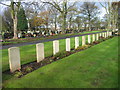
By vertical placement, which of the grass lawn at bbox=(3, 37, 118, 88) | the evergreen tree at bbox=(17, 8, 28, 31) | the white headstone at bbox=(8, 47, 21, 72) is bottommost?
the grass lawn at bbox=(3, 37, 118, 88)

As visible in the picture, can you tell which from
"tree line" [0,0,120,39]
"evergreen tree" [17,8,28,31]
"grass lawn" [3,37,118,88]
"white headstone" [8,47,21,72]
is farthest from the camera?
"evergreen tree" [17,8,28,31]

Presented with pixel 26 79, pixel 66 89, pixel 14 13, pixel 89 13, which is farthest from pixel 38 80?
pixel 89 13

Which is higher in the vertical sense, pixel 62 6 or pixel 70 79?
pixel 62 6

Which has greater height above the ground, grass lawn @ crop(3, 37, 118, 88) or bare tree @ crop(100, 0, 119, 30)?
bare tree @ crop(100, 0, 119, 30)

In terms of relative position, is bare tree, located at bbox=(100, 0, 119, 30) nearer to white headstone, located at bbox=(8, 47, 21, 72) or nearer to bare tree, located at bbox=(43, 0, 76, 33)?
bare tree, located at bbox=(43, 0, 76, 33)

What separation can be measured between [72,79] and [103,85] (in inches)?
35.8

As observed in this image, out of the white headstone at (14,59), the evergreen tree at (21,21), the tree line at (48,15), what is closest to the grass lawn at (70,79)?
the white headstone at (14,59)

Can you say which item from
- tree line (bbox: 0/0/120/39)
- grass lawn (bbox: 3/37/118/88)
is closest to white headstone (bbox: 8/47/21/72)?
grass lawn (bbox: 3/37/118/88)

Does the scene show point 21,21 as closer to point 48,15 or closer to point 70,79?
point 48,15

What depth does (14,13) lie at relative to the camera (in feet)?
64.6

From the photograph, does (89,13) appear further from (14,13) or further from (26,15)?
(14,13)

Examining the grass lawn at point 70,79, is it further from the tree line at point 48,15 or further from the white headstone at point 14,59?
the tree line at point 48,15

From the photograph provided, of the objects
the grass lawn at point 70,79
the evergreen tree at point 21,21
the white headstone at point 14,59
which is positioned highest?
the evergreen tree at point 21,21

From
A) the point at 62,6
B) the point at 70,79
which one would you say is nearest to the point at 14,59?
the point at 70,79
